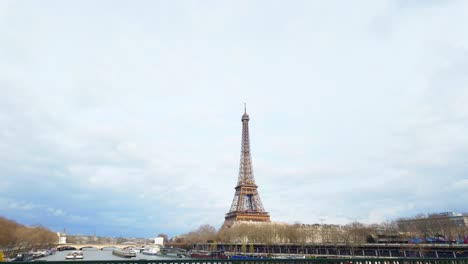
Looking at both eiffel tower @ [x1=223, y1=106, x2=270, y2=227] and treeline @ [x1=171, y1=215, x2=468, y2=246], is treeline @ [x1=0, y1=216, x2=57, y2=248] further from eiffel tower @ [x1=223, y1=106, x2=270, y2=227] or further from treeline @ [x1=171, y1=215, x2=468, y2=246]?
eiffel tower @ [x1=223, y1=106, x2=270, y2=227]

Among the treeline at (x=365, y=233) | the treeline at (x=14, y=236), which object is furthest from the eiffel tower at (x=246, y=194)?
the treeline at (x=14, y=236)

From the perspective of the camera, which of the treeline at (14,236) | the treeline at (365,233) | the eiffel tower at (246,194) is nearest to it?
the treeline at (14,236)

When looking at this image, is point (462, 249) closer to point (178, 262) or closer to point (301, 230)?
point (301, 230)

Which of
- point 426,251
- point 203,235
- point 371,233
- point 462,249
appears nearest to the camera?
point 462,249

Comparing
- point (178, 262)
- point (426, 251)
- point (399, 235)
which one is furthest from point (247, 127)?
point (178, 262)

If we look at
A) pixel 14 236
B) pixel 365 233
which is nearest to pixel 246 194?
pixel 365 233

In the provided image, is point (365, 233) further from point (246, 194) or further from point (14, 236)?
point (14, 236)

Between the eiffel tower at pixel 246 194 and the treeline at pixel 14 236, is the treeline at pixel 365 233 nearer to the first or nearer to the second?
the eiffel tower at pixel 246 194

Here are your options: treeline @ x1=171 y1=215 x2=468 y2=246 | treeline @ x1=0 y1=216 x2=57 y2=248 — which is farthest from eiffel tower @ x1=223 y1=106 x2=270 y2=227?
treeline @ x1=0 y1=216 x2=57 y2=248
